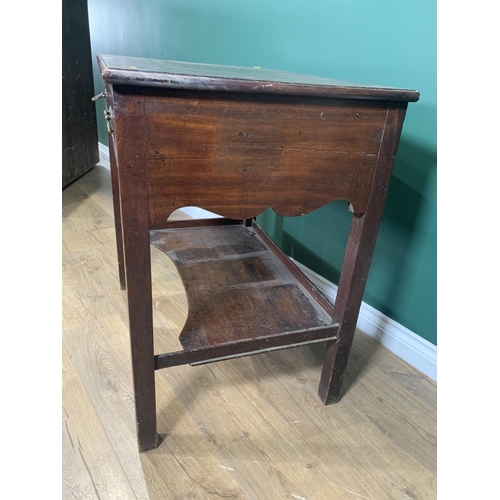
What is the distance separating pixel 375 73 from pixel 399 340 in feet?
2.43

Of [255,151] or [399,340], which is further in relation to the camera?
[399,340]

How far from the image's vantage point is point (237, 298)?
3.22 feet

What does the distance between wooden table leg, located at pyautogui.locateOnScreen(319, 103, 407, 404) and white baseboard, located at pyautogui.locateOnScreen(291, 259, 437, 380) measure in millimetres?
287

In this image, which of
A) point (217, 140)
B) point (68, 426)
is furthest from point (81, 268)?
point (217, 140)

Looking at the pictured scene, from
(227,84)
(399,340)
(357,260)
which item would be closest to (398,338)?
(399,340)

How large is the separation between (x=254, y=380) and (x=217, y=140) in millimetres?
656

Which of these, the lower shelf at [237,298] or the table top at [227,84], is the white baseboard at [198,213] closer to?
the lower shelf at [237,298]

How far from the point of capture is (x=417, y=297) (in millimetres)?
1066

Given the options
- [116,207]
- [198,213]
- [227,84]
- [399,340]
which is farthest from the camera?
[198,213]

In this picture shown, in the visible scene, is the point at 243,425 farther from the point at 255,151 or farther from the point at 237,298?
the point at 255,151

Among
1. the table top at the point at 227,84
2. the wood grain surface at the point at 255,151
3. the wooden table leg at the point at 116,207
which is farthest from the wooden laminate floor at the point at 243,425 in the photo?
the table top at the point at 227,84

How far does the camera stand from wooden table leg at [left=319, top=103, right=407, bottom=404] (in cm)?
71

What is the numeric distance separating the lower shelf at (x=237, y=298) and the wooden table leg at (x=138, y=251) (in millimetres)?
52
